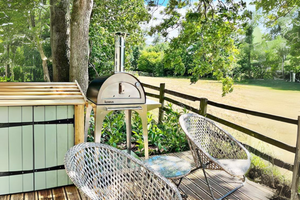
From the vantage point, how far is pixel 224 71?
476 cm

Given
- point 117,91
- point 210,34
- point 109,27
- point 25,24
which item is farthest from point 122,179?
point 109,27

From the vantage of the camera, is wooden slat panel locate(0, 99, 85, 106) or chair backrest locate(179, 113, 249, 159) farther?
chair backrest locate(179, 113, 249, 159)

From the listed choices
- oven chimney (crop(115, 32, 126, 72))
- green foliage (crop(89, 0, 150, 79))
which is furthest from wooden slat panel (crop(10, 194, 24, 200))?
green foliage (crop(89, 0, 150, 79))

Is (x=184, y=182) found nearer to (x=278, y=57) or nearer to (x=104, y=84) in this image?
(x=104, y=84)

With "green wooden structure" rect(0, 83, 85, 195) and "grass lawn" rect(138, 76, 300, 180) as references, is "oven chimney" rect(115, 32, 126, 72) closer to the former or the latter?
"green wooden structure" rect(0, 83, 85, 195)

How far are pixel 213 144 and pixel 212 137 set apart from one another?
0.08m

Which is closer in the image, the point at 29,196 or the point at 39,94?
the point at 29,196

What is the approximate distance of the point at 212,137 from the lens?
286 cm

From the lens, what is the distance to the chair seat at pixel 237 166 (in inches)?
85.5

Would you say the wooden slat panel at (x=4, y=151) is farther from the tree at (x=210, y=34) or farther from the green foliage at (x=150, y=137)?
the tree at (x=210, y=34)

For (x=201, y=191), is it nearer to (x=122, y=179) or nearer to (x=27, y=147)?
(x=122, y=179)

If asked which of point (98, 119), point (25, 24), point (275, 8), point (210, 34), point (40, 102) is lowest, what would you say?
point (98, 119)

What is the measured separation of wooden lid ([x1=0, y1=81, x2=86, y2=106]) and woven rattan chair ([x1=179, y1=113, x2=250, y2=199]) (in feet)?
3.88

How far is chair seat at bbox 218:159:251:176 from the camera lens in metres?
2.17
